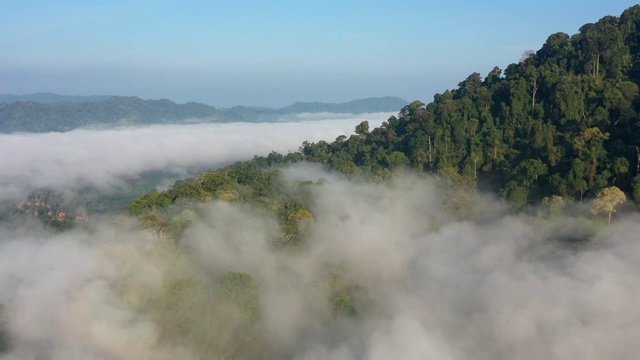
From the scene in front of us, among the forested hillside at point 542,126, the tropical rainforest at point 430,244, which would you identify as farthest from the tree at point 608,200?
the forested hillside at point 542,126

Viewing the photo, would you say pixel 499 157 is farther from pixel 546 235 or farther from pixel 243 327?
pixel 243 327

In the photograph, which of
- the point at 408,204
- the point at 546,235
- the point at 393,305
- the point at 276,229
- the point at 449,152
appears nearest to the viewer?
the point at 393,305

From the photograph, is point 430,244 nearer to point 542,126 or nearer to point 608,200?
point 608,200

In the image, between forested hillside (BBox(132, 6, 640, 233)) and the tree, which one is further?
forested hillside (BBox(132, 6, 640, 233))

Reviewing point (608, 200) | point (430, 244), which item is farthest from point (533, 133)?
point (430, 244)

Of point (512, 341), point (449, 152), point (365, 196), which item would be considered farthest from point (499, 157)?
point (512, 341)

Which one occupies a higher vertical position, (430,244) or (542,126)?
(542,126)

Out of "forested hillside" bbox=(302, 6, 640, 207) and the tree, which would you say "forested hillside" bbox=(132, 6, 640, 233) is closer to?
"forested hillside" bbox=(302, 6, 640, 207)

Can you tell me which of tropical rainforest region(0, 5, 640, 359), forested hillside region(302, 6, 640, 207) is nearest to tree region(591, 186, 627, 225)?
tropical rainforest region(0, 5, 640, 359)
